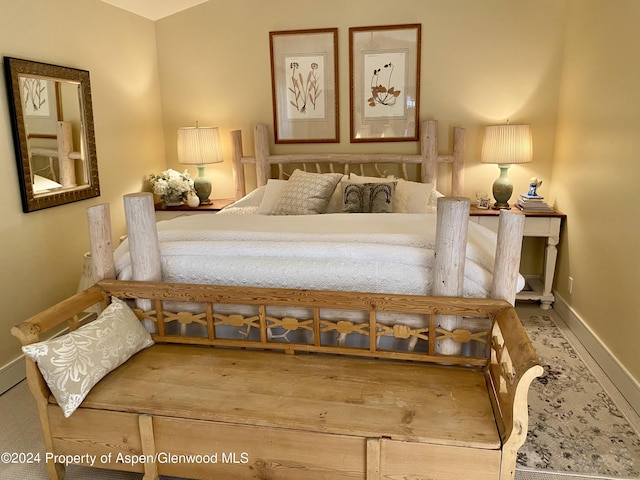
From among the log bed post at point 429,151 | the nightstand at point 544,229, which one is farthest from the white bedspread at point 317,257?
the log bed post at point 429,151

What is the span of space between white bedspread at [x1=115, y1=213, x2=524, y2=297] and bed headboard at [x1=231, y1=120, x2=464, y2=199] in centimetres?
148

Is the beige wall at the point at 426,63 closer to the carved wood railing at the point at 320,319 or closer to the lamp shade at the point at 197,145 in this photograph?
the lamp shade at the point at 197,145

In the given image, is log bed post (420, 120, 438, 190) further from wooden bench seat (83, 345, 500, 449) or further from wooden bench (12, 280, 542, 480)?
wooden bench seat (83, 345, 500, 449)

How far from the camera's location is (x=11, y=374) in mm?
2922

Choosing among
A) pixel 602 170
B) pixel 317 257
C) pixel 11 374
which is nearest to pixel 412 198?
pixel 602 170

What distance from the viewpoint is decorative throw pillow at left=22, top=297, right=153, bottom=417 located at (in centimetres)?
194

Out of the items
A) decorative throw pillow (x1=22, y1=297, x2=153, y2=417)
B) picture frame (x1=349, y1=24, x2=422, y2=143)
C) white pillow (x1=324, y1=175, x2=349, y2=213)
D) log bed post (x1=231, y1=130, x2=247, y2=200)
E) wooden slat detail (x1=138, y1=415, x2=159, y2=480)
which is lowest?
wooden slat detail (x1=138, y1=415, x2=159, y2=480)

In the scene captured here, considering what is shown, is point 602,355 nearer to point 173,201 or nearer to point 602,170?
point 602,170

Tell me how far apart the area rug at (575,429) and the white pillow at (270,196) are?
6.92 ft

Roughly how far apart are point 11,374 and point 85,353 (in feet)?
4.11

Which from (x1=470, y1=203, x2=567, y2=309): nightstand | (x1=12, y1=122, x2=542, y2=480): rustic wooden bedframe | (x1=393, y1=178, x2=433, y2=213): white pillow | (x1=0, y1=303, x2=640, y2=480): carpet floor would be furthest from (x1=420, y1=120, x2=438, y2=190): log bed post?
(x1=12, y1=122, x2=542, y2=480): rustic wooden bedframe

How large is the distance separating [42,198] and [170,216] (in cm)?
120

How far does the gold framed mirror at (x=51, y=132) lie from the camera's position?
295 centimetres

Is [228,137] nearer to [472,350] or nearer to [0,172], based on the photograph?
[0,172]
